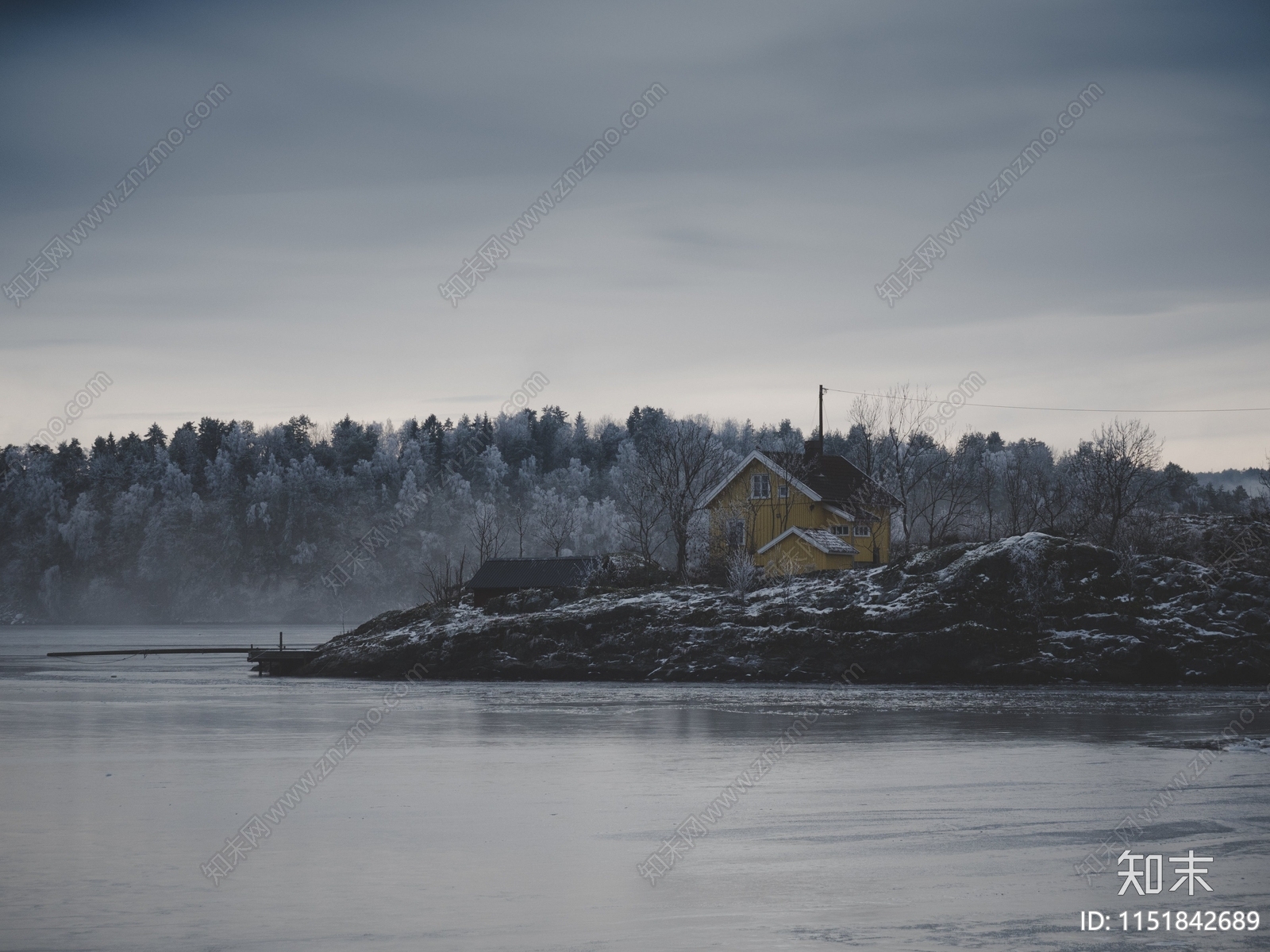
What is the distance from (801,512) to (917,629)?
1735cm

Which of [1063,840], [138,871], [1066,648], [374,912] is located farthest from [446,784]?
[1066,648]

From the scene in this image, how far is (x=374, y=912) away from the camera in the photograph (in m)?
9.77

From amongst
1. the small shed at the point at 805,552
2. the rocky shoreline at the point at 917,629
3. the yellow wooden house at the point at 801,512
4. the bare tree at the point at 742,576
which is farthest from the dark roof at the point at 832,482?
the rocky shoreline at the point at 917,629

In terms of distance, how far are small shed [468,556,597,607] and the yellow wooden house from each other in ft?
27.6

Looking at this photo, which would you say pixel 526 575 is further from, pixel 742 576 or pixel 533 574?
pixel 742 576

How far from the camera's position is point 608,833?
13188mm

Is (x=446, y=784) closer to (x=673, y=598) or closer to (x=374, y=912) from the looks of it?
(x=374, y=912)

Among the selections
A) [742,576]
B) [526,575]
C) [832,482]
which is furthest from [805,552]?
[526,575]

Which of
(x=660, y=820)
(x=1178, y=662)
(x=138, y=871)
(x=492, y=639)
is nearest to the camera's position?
(x=138, y=871)

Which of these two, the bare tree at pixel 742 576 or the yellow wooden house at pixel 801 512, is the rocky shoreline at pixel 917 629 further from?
the yellow wooden house at pixel 801 512

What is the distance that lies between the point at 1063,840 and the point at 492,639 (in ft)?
137

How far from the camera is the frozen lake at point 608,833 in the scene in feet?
30.3

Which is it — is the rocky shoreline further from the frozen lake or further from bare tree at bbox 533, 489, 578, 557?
bare tree at bbox 533, 489, 578, 557

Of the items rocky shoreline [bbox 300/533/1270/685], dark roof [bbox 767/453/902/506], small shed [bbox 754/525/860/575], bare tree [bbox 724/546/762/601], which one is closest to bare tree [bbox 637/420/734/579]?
small shed [bbox 754/525/860/575]
